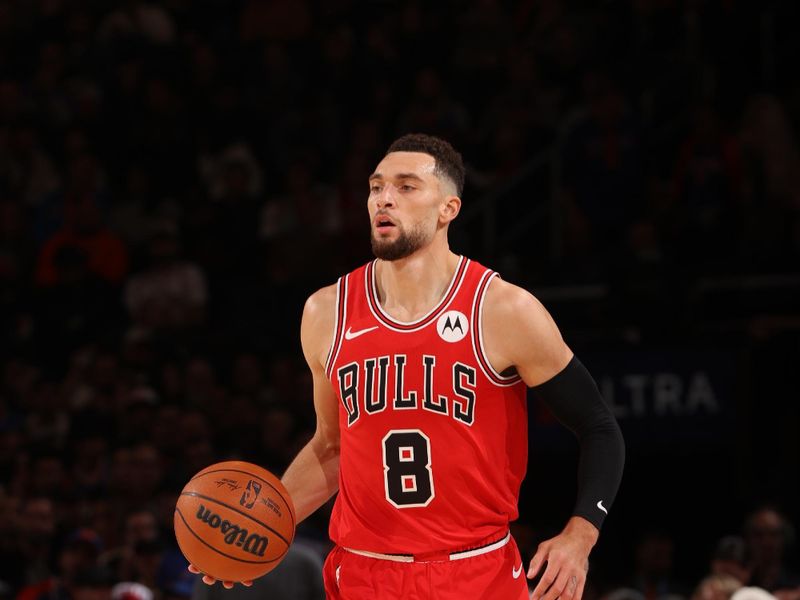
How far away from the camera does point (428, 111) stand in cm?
1066

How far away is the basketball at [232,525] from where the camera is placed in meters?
4.15

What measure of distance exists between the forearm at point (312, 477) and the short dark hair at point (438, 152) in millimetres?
957

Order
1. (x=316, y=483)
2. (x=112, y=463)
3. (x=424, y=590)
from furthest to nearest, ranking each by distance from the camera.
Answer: (x=112, y=463)
(x=316, y=483)
(x=424, y=590)

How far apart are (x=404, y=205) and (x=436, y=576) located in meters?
1.11

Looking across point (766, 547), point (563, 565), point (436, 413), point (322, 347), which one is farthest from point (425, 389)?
point (766, 547)

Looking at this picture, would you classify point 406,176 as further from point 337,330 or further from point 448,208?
point 337,330

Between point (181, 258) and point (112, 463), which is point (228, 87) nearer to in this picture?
point (181, 258)

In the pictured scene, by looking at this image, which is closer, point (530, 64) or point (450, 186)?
point (450, 186)

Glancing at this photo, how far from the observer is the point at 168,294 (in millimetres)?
10547

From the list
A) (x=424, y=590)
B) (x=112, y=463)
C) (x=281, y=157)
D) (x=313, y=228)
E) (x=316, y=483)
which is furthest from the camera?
(x=281, y=157)

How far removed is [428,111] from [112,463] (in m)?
3.60

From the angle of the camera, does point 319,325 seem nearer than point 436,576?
No

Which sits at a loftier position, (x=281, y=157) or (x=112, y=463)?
(x=281, y=157)

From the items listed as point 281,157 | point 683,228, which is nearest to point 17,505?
point 281,157
